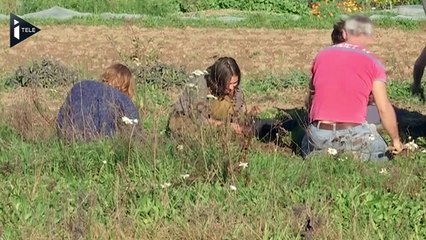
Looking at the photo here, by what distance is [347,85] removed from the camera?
20.7 ft

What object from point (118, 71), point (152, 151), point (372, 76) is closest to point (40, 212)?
point (152, 151)

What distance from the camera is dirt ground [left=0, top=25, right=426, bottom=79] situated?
471 inches

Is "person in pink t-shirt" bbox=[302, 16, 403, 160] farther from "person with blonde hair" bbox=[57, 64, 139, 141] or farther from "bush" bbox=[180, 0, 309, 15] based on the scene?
"bush" bbox=[180, 0, 309, 15]

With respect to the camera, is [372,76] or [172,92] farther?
[172,92]

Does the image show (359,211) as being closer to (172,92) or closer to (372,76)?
(372,76)

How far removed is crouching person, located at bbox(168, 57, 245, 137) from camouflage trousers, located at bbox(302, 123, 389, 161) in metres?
0.51

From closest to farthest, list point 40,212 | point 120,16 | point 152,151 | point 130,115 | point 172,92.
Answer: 1. point 40,212
2. point 152,151
3. point 130,115
4. point 172,92
5. point 120,16

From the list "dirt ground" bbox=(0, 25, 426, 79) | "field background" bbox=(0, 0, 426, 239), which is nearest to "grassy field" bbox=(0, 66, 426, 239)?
"field background" bbox=(0, 0, 426, 239)

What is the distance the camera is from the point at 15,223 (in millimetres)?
4668

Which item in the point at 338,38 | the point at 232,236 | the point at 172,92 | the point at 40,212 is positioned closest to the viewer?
the point at 232,236

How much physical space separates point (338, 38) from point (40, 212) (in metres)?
2.96

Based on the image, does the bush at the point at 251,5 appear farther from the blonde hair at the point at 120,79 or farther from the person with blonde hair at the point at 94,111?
the person with blonde hair at the point at 94,111

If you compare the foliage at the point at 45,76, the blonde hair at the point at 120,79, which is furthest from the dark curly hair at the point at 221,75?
the foliage at the point at 45,76

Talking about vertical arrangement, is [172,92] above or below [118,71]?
below
